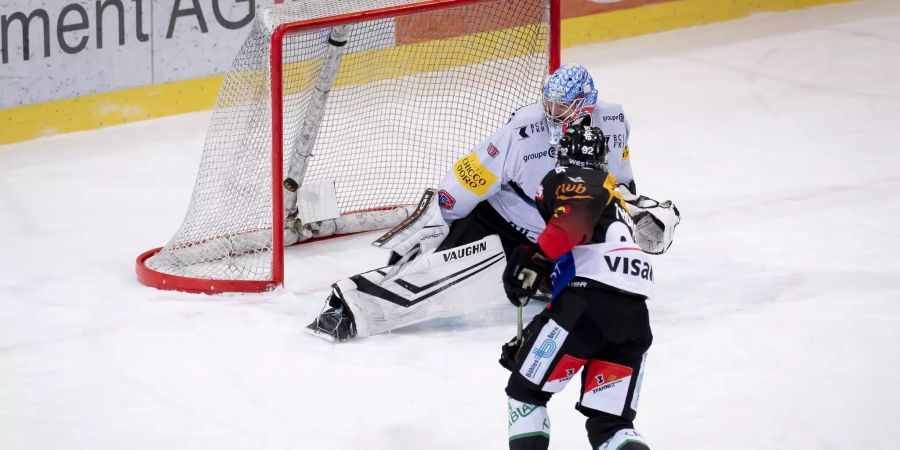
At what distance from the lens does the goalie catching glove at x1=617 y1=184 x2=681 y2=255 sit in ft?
16.2

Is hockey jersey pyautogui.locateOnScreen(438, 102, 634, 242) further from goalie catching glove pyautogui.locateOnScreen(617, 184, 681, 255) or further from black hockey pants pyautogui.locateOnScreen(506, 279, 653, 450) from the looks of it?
black hockey pants pyautogui.locateOnScreen(506, 279, 653, 450)

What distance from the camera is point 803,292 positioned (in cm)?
530

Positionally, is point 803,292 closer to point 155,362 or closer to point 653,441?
point 653,441

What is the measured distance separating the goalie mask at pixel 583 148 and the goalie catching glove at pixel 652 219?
1.46 m

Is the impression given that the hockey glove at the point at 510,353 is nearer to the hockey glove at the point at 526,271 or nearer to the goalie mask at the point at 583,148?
the hockey glove at the point at 526,271

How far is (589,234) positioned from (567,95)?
3.30 ft

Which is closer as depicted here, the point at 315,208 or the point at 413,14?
the point at 413,14

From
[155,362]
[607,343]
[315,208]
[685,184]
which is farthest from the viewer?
[685,184]

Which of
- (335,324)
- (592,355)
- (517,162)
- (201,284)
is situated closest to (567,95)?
(517,162)

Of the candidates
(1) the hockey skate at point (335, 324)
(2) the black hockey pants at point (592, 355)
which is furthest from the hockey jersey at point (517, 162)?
(2) the black hockey pants at point (592, 355)

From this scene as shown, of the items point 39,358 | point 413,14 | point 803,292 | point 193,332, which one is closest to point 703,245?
point 803,292

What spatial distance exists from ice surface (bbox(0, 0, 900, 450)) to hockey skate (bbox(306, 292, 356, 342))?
0.04 metres

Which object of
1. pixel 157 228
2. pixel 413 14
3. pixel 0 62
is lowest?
pixel 157 228

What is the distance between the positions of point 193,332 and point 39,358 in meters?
0.55
